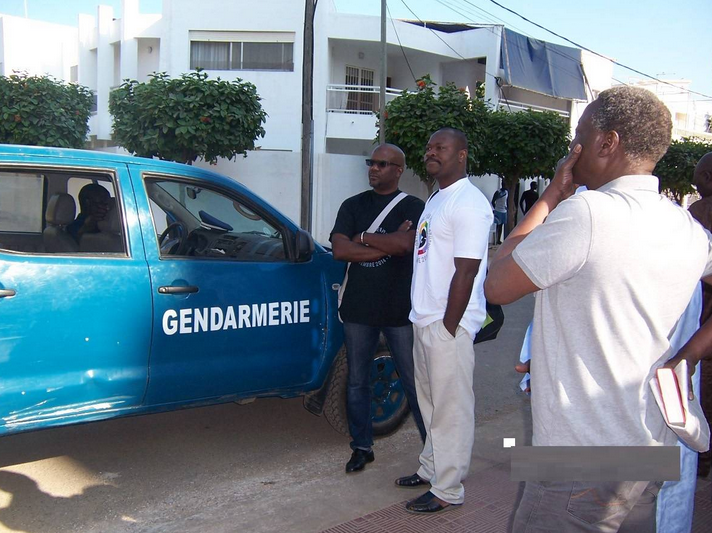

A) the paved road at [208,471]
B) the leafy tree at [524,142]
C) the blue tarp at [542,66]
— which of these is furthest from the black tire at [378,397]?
the blue tarp at [542,66]

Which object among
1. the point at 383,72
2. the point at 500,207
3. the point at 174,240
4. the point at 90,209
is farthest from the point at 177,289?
the point at 500,207

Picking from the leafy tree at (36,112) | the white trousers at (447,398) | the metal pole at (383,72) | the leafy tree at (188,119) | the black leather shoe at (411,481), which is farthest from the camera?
the leafy tree at (36,112)

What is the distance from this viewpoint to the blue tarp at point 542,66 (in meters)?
22.5

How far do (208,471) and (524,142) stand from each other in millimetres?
16229

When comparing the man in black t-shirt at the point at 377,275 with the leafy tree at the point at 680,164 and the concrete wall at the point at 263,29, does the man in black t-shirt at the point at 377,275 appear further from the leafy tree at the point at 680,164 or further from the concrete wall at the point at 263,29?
the leafy tree at the point at 680,164

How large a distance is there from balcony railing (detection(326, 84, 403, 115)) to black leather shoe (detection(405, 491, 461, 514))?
1700 cm

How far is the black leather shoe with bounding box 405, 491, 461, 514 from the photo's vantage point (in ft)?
11.2

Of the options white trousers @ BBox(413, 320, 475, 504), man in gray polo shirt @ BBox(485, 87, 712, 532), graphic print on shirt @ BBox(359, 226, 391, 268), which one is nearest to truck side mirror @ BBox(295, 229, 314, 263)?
graphic print on shirt @ BBox(359, 226, 391, 268)

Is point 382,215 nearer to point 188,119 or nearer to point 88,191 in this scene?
point 88,191

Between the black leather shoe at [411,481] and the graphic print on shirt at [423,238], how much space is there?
1.24 m

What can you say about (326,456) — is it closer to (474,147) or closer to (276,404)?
(276,404)

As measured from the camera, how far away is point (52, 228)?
12.0 feet

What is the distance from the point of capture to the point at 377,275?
3.74 metres

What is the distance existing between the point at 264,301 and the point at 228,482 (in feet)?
3.36
